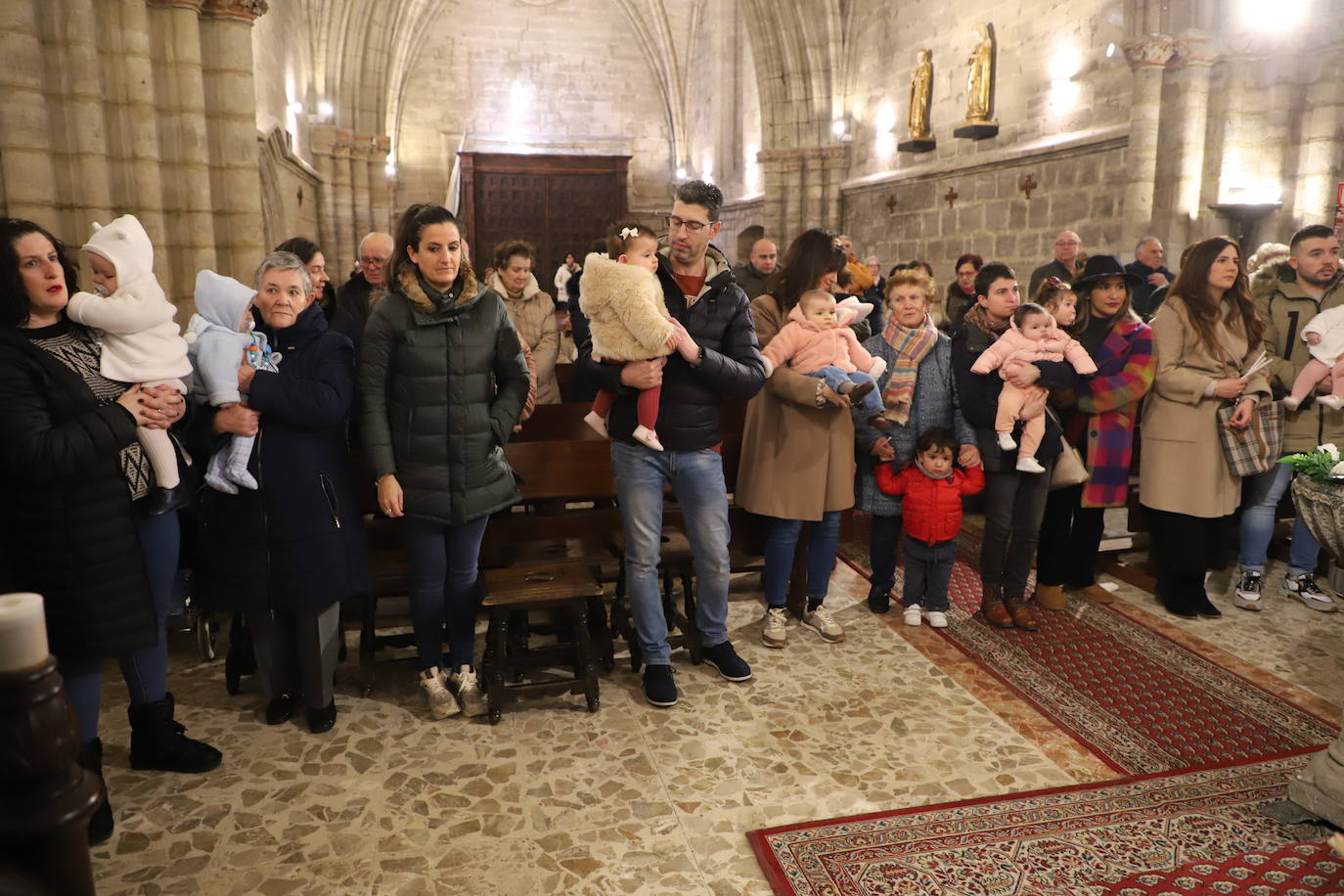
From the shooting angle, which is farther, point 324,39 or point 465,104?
point 465,104

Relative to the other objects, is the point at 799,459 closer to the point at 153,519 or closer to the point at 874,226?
the point at 153,519

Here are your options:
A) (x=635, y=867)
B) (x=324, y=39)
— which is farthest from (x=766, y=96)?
(x=635, y=867)

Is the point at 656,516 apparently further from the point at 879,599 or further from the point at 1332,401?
the point at 1332,401

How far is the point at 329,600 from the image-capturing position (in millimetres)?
3016

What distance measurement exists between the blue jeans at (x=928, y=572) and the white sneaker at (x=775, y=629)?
0.64 meters

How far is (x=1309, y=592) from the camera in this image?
4367mm

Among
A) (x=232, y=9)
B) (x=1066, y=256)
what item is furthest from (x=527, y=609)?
(x=1066, y=256)

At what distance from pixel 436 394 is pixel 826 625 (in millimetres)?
1978

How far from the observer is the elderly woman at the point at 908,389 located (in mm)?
3977

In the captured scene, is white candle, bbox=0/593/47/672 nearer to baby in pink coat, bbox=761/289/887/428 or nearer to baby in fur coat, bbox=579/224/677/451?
baby in fur coat, bbox=579/224/677/451

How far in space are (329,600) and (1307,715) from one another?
3480 mm

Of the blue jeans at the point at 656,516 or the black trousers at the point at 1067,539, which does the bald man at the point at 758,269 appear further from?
the blue jeans at the point at 656,516

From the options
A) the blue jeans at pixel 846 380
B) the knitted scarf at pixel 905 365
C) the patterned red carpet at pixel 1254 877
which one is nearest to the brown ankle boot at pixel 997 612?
the knitted scarf at pixel 905 365

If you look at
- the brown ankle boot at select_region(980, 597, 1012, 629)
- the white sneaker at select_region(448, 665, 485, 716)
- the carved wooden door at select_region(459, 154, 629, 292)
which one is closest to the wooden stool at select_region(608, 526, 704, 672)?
the white sneaker at select_region(448, 665, 485, 716)
